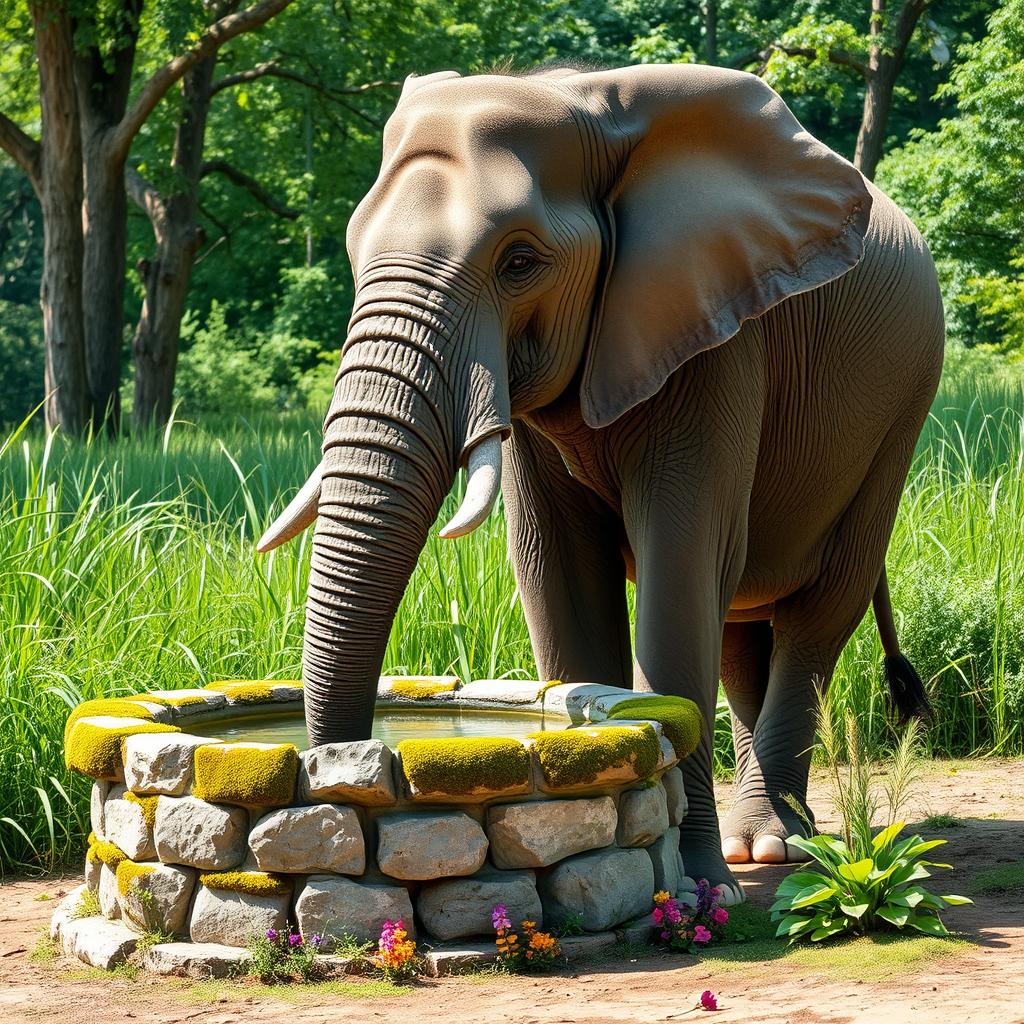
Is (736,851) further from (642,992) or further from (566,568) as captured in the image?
(642,992)

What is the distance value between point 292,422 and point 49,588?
12026 millimetres

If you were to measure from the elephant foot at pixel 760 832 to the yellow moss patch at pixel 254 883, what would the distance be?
7.62 ft

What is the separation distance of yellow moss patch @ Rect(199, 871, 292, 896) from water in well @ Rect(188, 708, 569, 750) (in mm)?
1011

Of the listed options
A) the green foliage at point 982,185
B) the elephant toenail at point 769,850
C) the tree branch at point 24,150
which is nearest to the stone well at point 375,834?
the elephant toenail at point 769,850

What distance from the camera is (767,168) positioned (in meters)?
5.40

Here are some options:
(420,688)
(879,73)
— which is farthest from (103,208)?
(420,688)

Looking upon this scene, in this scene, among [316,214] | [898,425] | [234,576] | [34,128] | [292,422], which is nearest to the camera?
[898,425]

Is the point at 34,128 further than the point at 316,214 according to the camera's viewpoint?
Yes

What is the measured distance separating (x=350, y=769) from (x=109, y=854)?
1.06m

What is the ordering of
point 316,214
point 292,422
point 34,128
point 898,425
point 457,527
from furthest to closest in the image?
1. point 34,128
2. point 316,214
3. point 292,422
4. point 898,425
5. point 457,527

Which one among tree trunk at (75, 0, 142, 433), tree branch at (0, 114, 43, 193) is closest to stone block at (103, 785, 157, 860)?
tree trunk at (75, 0, 142, 433)

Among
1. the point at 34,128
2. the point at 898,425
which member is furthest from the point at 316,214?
the point at 898,425

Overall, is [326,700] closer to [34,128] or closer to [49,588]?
Answer: [49,588]

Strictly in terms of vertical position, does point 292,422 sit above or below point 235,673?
above
